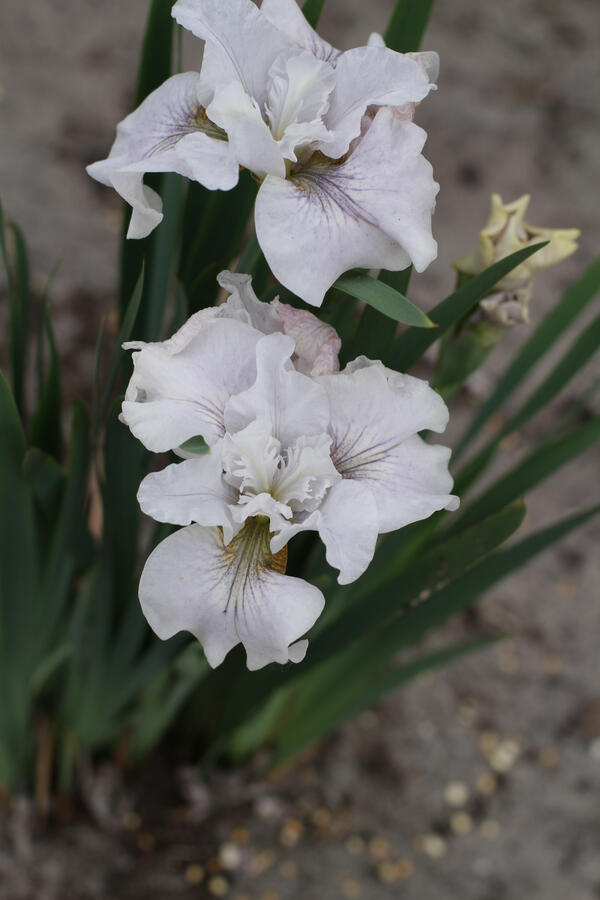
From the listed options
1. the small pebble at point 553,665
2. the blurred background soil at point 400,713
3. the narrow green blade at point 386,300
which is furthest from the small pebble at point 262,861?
the narrow green blade at point 386,300

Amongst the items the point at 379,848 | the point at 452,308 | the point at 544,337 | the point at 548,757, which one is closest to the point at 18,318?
the point at 452,308

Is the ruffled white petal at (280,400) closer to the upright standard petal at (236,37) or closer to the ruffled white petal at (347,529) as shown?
the ruffled white petal at (347,529)

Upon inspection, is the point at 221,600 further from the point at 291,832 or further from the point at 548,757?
the point at 548,757

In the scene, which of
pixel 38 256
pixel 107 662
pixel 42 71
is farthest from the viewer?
pixel 42 71

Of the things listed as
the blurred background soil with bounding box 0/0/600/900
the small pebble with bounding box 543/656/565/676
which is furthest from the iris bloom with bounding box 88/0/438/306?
the small pebble with bounding box 543/656/565/676

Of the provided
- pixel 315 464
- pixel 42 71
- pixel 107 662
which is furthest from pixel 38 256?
pixel 315 464

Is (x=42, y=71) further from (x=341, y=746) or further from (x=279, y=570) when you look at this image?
(x=279, y=570)
